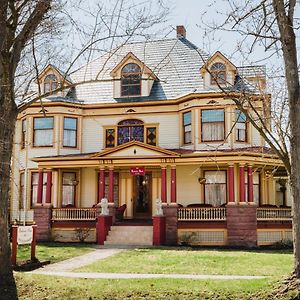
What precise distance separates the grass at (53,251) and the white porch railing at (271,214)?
781cm

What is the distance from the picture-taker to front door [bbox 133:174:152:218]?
25.1 metres

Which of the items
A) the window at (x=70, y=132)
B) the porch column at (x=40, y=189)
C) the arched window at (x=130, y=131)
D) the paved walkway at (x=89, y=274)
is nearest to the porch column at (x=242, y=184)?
the arched window at (x=130, y=131)

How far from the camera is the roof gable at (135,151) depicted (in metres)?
22.6

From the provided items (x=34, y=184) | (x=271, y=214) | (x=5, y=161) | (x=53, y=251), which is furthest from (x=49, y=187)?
(x=5, y=161)

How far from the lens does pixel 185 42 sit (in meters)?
28.5

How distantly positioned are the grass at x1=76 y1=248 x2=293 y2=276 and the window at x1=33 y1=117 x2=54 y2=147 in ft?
32.9

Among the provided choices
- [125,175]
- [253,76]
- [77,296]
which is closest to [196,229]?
[125,175]

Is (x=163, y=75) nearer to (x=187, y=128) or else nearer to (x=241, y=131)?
(x=187, y=128)

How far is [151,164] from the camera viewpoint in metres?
22.7

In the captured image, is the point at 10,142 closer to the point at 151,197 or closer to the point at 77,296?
the point at 77,296

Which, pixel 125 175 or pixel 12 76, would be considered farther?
pixel 125 175

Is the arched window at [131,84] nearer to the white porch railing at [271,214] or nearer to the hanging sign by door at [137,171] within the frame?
the hanging sign by door at [137,171]

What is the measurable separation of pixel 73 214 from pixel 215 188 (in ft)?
24.1

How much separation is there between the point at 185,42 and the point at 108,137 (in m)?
7.81
